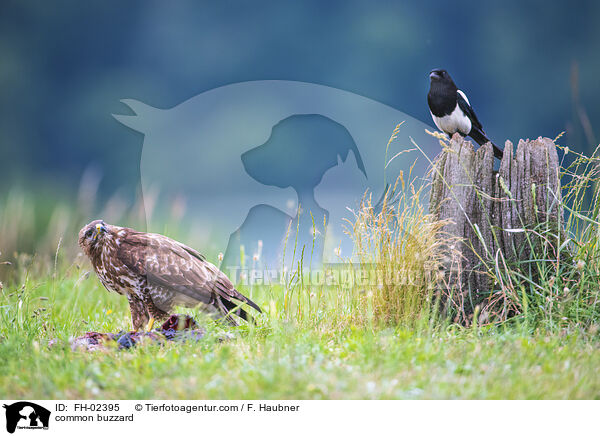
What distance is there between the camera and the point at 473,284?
2.75m

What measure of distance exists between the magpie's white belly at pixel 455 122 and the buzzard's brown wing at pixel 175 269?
1.88 m

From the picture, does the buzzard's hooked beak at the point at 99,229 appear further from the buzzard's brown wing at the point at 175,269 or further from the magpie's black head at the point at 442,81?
the magpie's black head at the point at 442,81

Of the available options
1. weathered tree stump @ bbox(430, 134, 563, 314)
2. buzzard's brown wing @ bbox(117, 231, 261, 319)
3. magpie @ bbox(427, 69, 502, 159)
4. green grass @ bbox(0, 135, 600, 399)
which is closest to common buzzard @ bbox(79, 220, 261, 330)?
buzzard's brown wing @ bbox(117, 231, 261, 319)

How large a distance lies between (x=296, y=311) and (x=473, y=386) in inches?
49.6

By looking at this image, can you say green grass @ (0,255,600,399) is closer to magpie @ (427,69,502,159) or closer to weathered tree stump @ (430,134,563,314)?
weathered tree stump @ (430,134,563,314)

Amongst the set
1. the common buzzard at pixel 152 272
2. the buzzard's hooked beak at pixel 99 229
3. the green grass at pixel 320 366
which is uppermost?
the buzzard's hooked beak at pixel 99 229

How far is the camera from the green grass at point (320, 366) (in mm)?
1757

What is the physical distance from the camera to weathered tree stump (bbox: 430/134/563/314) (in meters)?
2.73

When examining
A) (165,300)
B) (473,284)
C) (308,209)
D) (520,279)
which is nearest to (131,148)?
(165,300)

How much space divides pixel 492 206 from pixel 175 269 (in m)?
1.72

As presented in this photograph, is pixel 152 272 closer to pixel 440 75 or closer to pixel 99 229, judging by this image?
pixel 99 229

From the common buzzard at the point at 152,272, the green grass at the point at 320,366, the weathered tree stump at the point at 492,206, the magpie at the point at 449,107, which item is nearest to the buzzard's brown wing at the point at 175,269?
the common buzzard at the point at 152,272

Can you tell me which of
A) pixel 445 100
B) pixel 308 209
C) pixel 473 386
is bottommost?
pixel 473 386

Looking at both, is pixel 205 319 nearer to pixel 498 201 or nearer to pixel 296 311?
pixel 296 311
